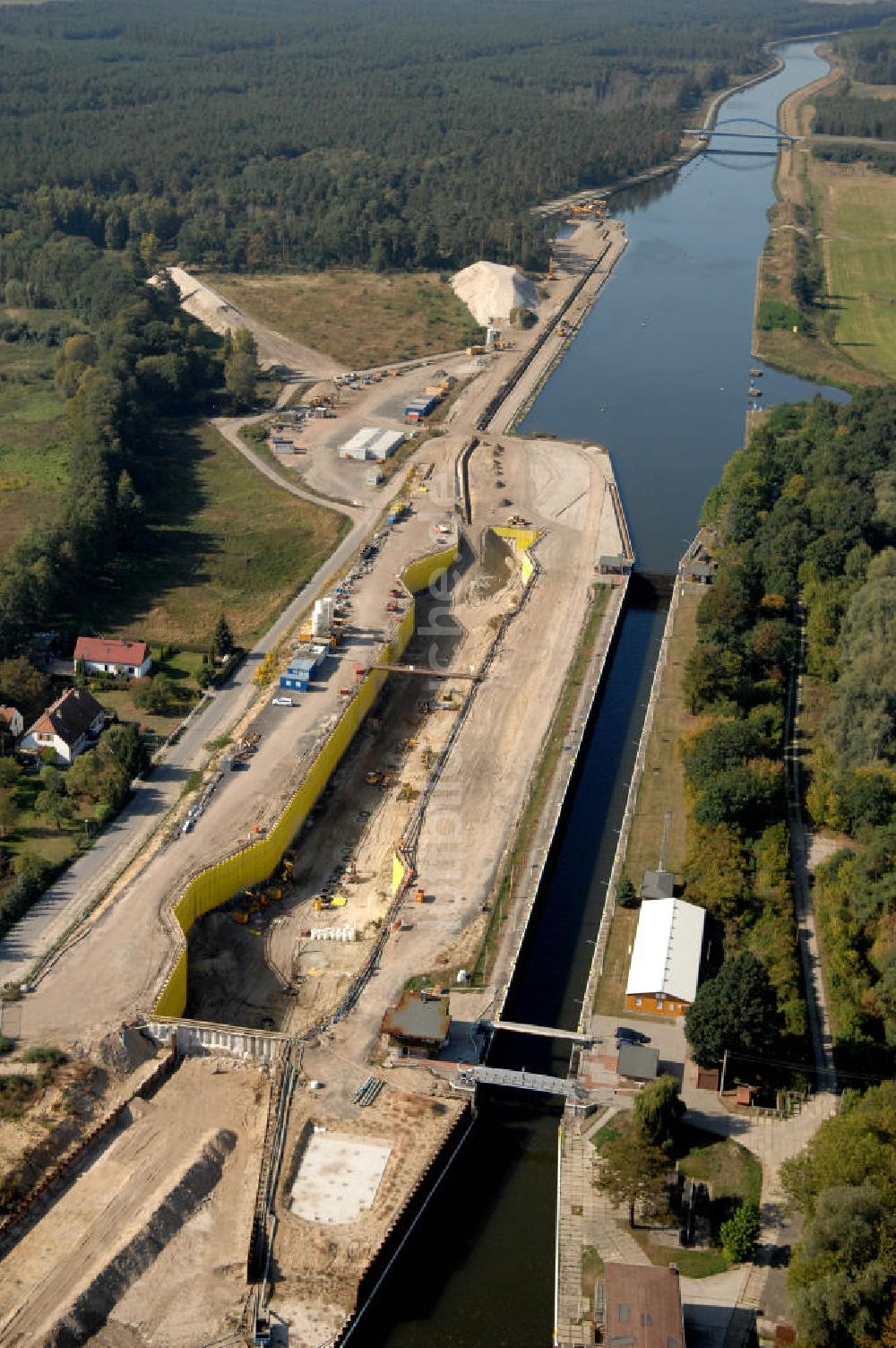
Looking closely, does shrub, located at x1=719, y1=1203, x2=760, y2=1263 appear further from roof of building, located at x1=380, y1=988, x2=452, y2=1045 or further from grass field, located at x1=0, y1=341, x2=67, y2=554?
grass field, located at x1=0, y1=341, x2=67, y2=554

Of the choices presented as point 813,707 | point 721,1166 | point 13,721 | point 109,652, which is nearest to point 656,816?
point 813,707

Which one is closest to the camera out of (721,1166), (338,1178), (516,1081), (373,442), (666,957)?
(338,1178)

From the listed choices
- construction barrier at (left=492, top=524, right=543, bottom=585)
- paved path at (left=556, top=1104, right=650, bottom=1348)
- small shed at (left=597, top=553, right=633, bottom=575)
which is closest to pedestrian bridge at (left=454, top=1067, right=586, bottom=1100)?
paved path at (left=556, top=1104, right=650, bottom=1348)

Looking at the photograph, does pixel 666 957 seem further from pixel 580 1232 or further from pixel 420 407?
pixel 420 407

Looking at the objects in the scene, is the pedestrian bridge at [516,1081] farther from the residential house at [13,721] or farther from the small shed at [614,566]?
the small shed at [614,566]

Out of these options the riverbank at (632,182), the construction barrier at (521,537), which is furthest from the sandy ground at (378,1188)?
the riverbank at (632,182)

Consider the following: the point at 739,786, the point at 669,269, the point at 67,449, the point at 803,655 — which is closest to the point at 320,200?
the point at 669,269

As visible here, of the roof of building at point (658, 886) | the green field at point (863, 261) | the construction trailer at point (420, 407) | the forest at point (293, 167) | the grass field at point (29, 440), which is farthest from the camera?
the forest at point (293, 167)
